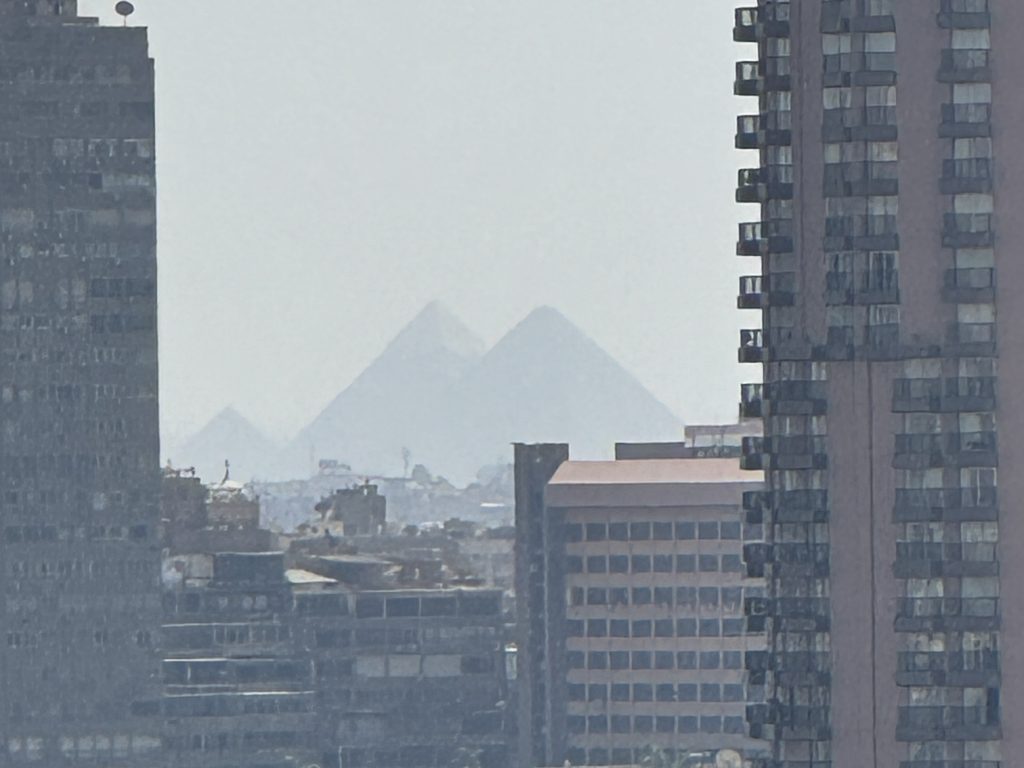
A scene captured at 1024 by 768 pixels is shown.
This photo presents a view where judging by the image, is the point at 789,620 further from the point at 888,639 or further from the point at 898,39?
the point at 898,39

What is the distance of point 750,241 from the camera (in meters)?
154

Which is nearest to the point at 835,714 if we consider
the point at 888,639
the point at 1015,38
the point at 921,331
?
the point at 888,639

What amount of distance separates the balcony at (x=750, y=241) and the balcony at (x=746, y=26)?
5882 millimetres

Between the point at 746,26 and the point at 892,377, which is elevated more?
the point at 746,26

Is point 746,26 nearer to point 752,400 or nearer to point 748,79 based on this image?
point 748,79

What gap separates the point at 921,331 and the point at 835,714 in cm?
1214

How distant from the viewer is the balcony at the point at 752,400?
511 ft

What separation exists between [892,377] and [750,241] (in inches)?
254

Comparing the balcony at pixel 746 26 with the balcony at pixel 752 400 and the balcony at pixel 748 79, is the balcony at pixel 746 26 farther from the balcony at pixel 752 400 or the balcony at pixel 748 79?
the balcony at pixel 752 400

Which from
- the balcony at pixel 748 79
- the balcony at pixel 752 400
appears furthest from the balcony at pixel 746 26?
the balcony at pixel 752 400

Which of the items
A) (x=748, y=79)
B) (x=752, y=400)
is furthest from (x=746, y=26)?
(x=752, y=400)

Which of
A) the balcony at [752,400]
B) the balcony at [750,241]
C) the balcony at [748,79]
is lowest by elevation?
the balcony at [752,400]

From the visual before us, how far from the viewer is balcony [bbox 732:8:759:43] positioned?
505 feet

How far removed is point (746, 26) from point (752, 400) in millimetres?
12015
